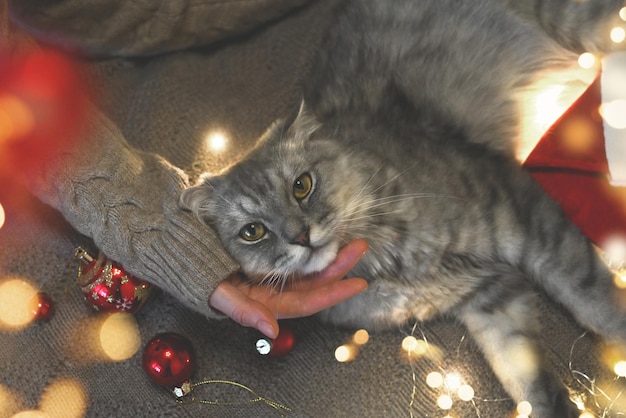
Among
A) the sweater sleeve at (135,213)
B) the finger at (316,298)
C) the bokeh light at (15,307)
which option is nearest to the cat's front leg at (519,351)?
the finger at (316,298)

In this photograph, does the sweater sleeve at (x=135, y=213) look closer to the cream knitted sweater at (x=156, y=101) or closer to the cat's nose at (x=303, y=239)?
the cream knitted sweater at (x=156, y=101)

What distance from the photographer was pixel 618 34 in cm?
158

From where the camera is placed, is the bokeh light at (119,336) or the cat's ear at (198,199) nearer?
the cat's ear at (198,199)

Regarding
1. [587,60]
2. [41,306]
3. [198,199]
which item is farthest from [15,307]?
[587,60]

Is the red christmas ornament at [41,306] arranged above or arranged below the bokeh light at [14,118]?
below

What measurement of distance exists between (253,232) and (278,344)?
312 millimetres

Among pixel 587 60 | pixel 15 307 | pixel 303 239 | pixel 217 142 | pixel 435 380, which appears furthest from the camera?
pixel 217 142

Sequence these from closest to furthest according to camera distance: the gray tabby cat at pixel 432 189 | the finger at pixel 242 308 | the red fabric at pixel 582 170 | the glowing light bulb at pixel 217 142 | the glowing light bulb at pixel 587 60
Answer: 1. the finger at pixel 242 308
2. the gray tabby cat at pixel 432 189
3. the red fabric at pixel 582 170
4. the glowing light bulb at pixel 587 60
5. the glowing light bulb at pixel 217 142

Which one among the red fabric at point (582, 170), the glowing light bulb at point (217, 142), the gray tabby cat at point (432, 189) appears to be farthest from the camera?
the glowing light bulb at point (217, 142)

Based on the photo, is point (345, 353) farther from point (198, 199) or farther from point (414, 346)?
point (198, 199)

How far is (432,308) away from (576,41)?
841mm

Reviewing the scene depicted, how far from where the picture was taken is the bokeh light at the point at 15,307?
1.50 m

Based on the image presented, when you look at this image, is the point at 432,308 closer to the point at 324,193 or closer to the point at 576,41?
the point at 324,193

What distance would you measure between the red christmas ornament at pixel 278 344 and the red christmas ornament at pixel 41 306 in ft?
1.71
